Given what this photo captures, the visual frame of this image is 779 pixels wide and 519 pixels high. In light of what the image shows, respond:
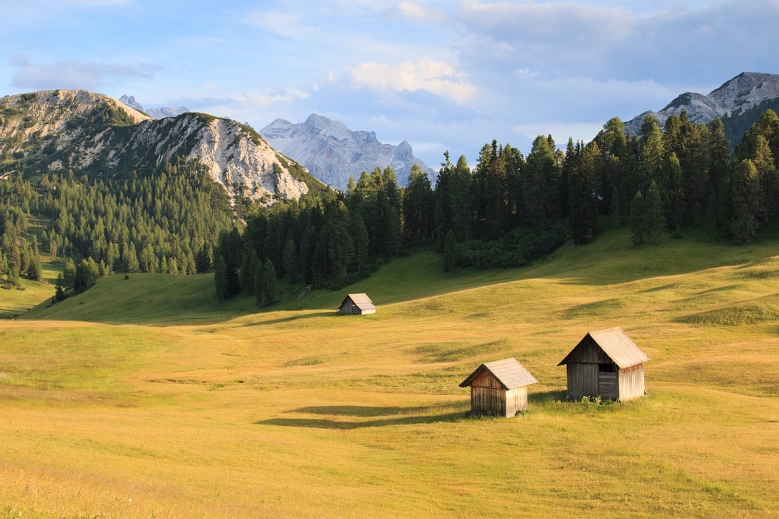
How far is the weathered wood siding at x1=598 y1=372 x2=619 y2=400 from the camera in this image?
40919 mm

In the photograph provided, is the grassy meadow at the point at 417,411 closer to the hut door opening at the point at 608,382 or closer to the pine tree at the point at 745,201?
the hut door opening at the point at 608,382

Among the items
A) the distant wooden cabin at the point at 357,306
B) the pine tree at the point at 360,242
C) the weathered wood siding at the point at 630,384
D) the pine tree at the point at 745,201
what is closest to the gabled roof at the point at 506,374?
the weathered wood siding at the point at 630,384

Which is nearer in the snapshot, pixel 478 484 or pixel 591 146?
pixel 478 484

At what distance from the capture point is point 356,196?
146 metres

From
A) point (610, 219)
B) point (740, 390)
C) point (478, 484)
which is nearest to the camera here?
point (478, 484)

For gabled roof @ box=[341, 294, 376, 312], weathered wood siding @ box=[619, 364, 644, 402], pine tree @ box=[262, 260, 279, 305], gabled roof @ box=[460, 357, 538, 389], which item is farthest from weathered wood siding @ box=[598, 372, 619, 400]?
pine tree @ box=[262, 260, 279, 305]

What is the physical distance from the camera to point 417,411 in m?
42.0

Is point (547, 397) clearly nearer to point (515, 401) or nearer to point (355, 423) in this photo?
point (515, 401)

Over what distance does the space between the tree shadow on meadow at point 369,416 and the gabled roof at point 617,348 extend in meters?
9.29

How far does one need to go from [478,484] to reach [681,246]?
281ft

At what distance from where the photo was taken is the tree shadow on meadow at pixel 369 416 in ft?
130

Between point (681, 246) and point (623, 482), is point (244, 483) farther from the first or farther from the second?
point (681, 246)

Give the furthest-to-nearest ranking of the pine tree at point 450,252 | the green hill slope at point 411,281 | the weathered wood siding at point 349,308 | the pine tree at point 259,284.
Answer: the pine tree at point 259,284
the pine tree at point 450,252
the weathered wood siding at point 349,308
the green hill slope at point 411,281

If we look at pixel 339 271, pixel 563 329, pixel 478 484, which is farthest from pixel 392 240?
pixel 478 484
